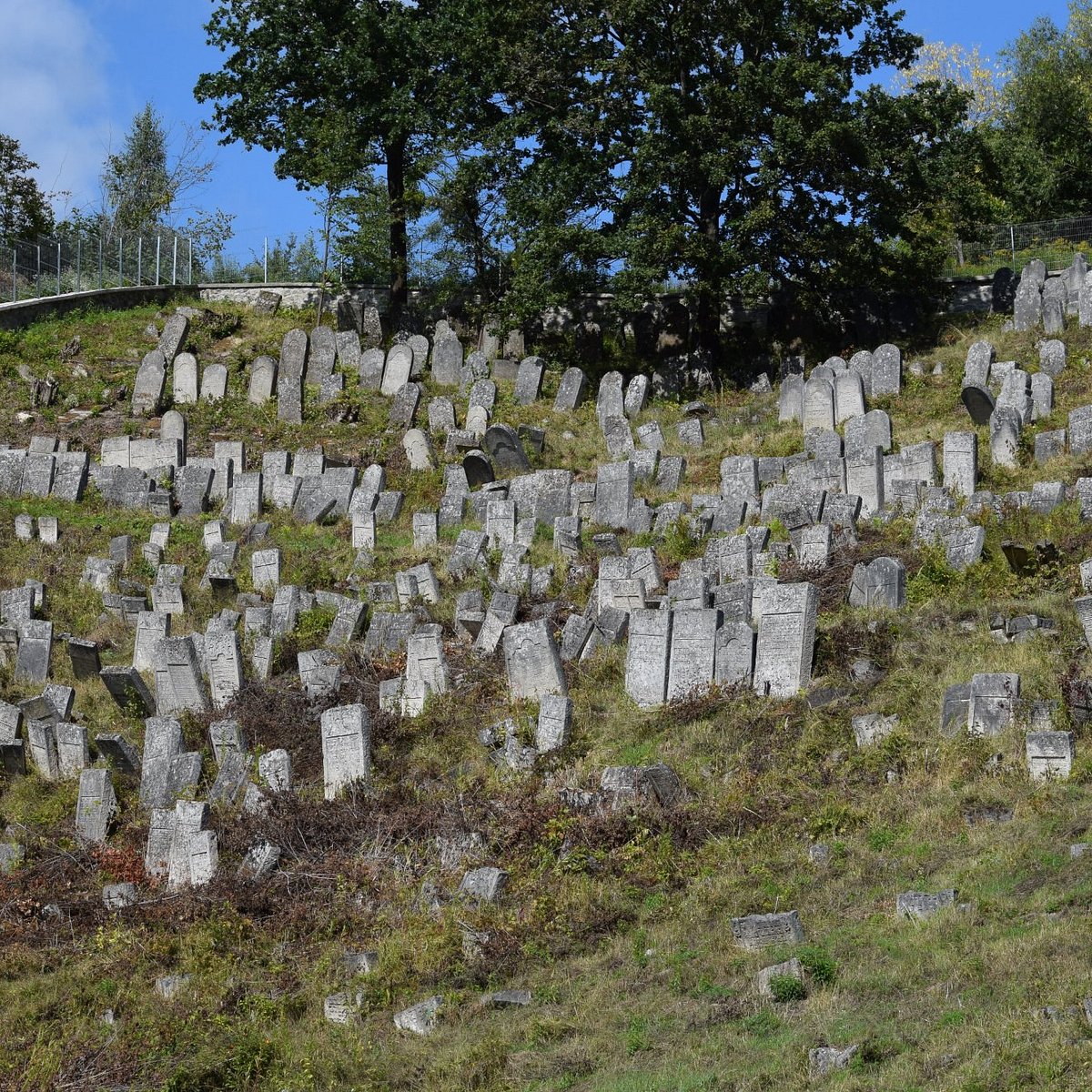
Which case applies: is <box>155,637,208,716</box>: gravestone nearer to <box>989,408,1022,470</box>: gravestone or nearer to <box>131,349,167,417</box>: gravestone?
<box>989,408,1022,470</box>: gravestone

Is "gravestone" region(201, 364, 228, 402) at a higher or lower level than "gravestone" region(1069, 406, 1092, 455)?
higher

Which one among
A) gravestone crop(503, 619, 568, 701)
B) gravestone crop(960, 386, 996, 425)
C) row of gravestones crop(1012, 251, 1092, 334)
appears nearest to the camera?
gravestone crop(503, 619, 568, 701)

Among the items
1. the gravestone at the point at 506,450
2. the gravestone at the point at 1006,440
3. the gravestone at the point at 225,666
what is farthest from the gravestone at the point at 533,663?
the gravestone at the point at 506,450

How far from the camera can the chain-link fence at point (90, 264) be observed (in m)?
33.5

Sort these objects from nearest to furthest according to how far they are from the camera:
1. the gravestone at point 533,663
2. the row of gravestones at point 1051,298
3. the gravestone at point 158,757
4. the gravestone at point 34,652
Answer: the gravestone at point 158,757 < the gravestone at point 533,663 < the gravestone at point 34,652 < the row of gravestones at point 1051,298

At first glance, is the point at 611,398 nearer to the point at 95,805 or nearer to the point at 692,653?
the point at 692,653

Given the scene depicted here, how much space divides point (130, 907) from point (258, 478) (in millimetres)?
10724

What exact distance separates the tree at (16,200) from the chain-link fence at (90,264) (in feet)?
5.73

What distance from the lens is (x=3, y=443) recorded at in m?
25.8

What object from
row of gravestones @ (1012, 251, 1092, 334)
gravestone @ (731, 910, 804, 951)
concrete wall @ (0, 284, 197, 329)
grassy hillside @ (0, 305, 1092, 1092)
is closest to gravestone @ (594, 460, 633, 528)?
grassy hillside @ (0, 305, 1092, 1092)

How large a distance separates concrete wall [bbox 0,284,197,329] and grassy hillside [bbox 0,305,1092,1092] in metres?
14.6

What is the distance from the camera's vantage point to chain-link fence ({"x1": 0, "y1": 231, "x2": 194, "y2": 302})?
33.5m

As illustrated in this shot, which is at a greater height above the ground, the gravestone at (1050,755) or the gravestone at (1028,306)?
the gravestone at (1028,306)

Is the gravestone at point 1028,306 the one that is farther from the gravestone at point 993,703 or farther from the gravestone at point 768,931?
the gravestone at point 768,931
